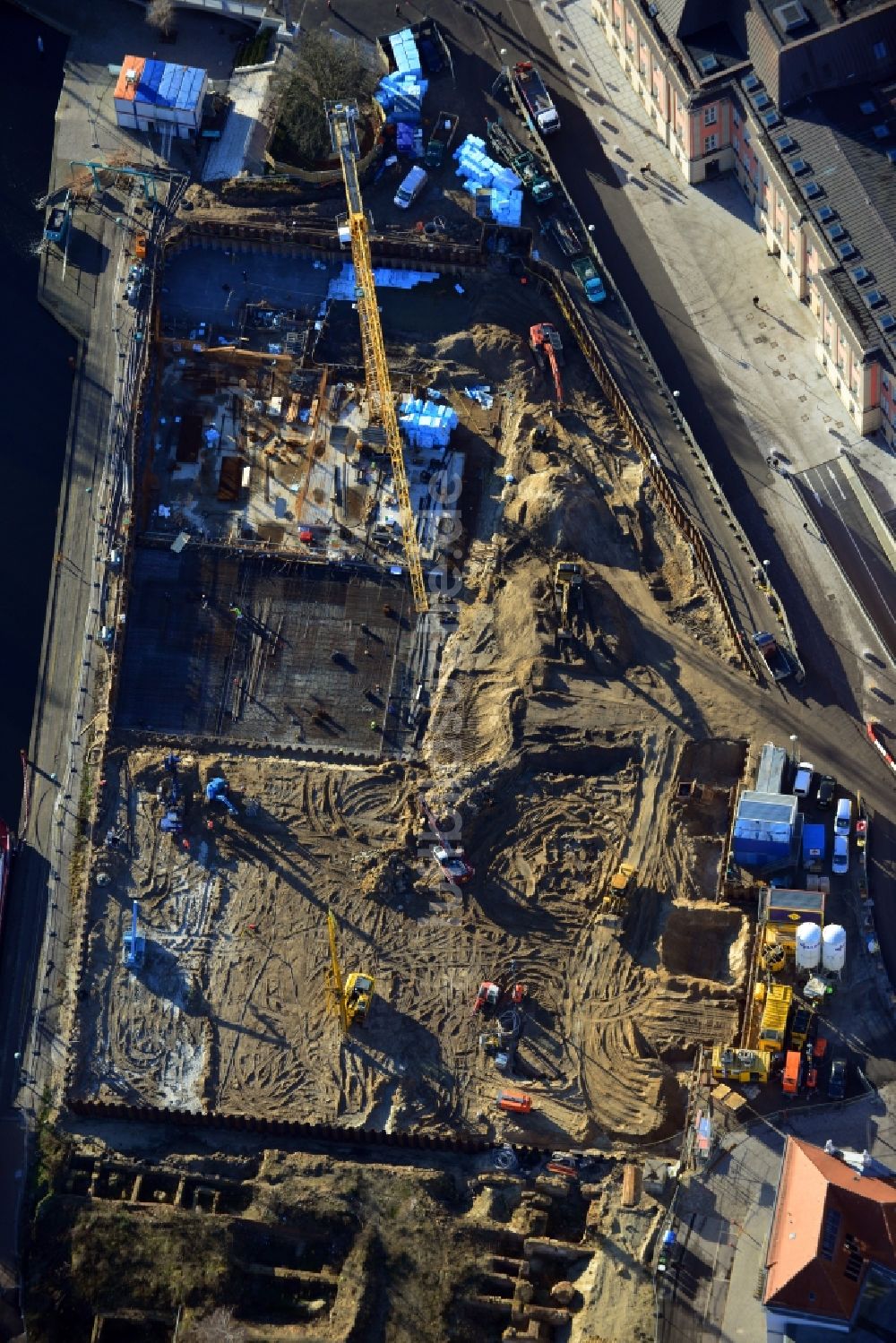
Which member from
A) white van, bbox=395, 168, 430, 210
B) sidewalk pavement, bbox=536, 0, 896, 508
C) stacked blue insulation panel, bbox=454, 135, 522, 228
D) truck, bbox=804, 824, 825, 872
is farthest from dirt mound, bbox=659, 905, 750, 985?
white van, bbox=395, 168, 430, 210

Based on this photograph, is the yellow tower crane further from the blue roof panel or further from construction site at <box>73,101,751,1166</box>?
the blue roof panel

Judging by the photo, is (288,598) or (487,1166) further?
(288,598)

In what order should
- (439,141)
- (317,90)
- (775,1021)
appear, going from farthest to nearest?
(439,141) < (317,90) < (775,1021)

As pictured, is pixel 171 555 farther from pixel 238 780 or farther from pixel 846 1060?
pixel 846 1060

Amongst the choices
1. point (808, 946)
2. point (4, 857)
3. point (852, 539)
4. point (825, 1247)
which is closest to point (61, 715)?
point (4, 857)

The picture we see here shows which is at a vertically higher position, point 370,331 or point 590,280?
point 590,280

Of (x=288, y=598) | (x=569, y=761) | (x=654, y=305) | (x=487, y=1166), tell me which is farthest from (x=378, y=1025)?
(x=654, y=305)

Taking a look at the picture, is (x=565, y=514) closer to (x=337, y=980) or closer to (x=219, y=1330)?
(x=337, y=980)
